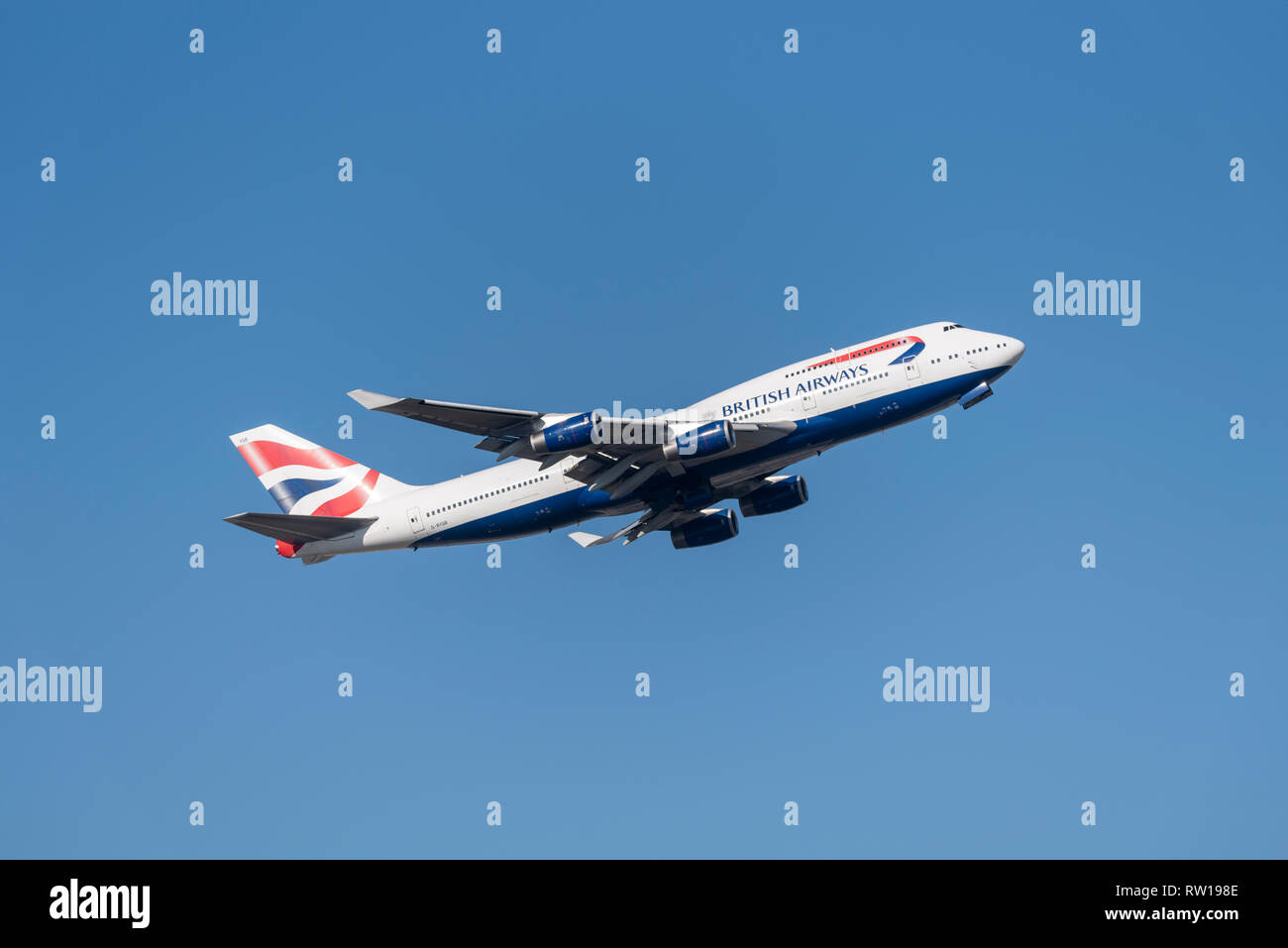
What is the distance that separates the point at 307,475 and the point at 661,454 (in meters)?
18.4

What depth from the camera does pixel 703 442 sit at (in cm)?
4875

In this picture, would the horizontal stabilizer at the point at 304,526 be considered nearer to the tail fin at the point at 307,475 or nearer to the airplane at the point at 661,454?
the airplane at the point at 661,454

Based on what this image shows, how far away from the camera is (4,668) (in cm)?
5456

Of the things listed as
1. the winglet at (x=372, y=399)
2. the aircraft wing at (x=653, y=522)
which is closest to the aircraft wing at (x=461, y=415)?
the winglet at (x=372, y=399)

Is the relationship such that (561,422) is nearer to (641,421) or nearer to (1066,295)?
(641,421)

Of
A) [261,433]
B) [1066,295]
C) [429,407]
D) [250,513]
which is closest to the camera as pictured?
[429,407]

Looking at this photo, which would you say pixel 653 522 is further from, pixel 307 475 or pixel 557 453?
pixel 307 475

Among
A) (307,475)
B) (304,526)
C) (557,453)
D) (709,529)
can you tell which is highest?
(307,475)

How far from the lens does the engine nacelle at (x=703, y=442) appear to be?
48500mm

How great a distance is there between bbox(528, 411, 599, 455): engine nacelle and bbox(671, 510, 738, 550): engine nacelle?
10649mm

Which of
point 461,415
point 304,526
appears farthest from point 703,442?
point 304,526

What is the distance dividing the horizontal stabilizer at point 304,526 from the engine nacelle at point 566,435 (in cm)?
1063

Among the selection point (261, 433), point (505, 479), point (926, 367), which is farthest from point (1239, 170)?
point (261, 433)

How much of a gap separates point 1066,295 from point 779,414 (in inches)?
565
